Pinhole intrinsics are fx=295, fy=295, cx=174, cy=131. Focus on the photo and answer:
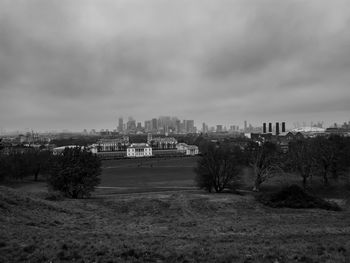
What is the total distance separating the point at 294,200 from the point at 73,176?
852 inches

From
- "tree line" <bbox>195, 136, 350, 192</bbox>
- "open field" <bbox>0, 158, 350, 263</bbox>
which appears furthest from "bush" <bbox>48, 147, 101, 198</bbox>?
"tree line" <bbox>195, 136, 350, 192</bbox>

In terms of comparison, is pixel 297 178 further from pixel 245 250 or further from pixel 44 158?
pixel 44 158

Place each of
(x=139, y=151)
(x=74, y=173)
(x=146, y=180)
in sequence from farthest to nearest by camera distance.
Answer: (x=139, y=151) → (x=146, y=180) → (x=74, y=173)

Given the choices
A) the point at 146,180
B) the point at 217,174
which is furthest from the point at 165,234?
the point at 146,180

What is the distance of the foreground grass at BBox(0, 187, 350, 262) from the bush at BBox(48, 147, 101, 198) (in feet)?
19.8

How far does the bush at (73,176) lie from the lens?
31.0 m

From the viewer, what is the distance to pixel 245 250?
919 centimetres

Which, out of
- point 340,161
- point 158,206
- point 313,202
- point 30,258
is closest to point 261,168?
point 340,161

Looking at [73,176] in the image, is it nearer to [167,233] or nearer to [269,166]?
[167,233]

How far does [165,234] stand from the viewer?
13500mm

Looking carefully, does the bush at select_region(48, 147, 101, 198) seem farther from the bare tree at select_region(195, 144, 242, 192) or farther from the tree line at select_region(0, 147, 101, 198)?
the bare tree at select_region(195, 144, 242, 192)

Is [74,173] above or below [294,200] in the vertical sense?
above

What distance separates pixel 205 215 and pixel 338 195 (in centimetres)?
2259

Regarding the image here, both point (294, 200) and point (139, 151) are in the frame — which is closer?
point (294, 200)
